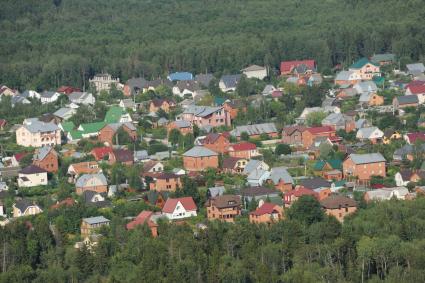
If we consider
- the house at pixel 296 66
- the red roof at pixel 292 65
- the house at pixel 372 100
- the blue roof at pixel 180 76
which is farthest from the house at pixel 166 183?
the red roof at pixel 292 65

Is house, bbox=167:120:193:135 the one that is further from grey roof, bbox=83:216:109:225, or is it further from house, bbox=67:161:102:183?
grey roof, bbox=83:216:109:225

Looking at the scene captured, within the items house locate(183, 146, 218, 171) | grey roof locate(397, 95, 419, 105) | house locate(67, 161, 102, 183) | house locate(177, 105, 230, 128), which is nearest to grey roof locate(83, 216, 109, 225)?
house locate(67, 161, 102, 183)

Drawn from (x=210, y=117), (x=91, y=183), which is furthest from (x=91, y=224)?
(x=210, y=117)

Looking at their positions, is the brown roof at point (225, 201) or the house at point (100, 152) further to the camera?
the house at point (100, 152)

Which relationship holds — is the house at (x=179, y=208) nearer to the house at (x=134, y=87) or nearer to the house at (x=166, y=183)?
the house at (x=166, y=183)

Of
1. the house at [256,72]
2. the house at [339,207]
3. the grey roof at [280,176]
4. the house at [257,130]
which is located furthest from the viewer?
the house at [256,72]

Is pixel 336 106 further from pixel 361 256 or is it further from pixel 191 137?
pixel 361 256

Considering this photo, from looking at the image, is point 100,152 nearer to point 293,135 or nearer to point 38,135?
point 38,135
